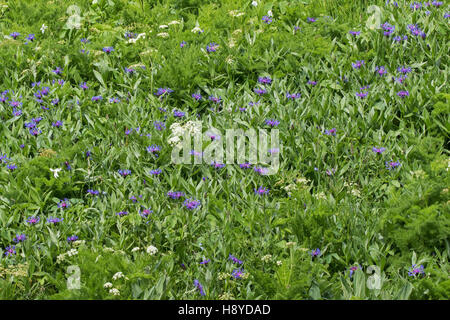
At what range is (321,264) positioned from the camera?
13.8 feet

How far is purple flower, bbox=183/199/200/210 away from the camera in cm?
476

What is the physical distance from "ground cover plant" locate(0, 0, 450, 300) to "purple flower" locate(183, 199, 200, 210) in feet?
0.04

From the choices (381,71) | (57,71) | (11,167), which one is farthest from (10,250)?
(381,71)

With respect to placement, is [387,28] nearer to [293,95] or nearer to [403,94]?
[403,94]

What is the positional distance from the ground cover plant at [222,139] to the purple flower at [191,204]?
0.01m

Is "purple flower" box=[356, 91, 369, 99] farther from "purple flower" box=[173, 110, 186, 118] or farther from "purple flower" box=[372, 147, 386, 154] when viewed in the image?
"purple flower" box=[173, 110, 186, 118]

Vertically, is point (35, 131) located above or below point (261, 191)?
above

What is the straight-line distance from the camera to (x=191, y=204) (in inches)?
188

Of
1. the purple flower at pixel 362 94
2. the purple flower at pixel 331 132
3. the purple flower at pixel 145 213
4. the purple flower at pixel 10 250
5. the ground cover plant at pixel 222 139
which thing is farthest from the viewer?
the purple flower at pixel 362 94

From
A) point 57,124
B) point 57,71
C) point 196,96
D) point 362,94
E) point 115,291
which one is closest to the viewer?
point 115,291

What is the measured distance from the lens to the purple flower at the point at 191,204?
187 inches

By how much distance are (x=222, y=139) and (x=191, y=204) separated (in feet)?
2.89

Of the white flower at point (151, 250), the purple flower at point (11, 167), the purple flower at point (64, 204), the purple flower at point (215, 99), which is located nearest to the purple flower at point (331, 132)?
the purple flower at point (215, 99)

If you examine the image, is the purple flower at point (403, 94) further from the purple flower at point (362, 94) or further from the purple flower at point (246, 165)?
the purple flower at point (246, 165)
